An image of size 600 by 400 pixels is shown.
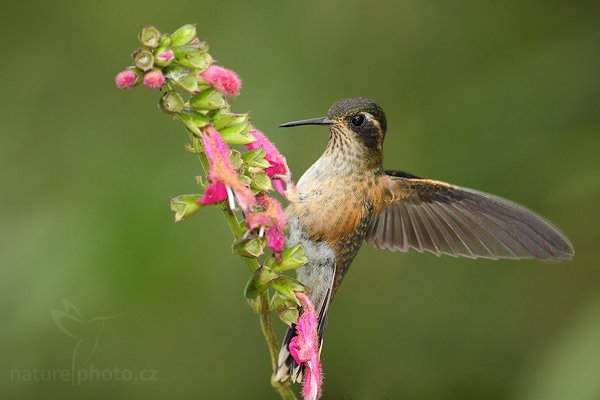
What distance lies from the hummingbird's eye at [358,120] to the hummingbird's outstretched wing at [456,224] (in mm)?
225

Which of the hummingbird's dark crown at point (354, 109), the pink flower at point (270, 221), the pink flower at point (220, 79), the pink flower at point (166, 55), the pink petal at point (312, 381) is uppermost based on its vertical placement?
the pink flower at point (166, 55)

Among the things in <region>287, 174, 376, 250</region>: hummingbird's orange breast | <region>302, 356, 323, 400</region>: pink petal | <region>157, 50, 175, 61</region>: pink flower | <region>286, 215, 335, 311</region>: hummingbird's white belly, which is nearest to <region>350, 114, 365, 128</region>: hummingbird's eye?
<region>287, 174, 376, 250</region>: hummingbird's orange breast

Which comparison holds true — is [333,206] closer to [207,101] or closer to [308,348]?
[308,348]

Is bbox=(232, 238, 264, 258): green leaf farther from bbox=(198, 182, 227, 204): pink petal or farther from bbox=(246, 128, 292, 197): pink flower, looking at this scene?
bbox=(246, 128, 292, 197): pink flower

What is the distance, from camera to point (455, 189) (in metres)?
2.74

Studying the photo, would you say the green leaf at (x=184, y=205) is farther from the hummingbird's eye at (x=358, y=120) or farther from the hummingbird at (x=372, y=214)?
the hummingbird's eye at (x=358, y=120)

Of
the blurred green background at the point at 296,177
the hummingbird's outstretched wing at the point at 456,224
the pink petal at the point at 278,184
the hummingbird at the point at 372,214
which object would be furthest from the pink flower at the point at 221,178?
the blurred green background at the point at 296,177

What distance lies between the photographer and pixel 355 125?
297 centimetres

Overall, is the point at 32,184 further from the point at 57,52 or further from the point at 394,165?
the point at 394,165

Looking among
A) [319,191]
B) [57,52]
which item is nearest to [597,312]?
[319,191]

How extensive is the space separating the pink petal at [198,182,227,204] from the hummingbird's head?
1.04 metres

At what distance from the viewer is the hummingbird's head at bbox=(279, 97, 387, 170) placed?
2949 mm

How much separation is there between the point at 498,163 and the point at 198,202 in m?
2.30

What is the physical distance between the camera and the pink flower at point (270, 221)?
1970 mm
